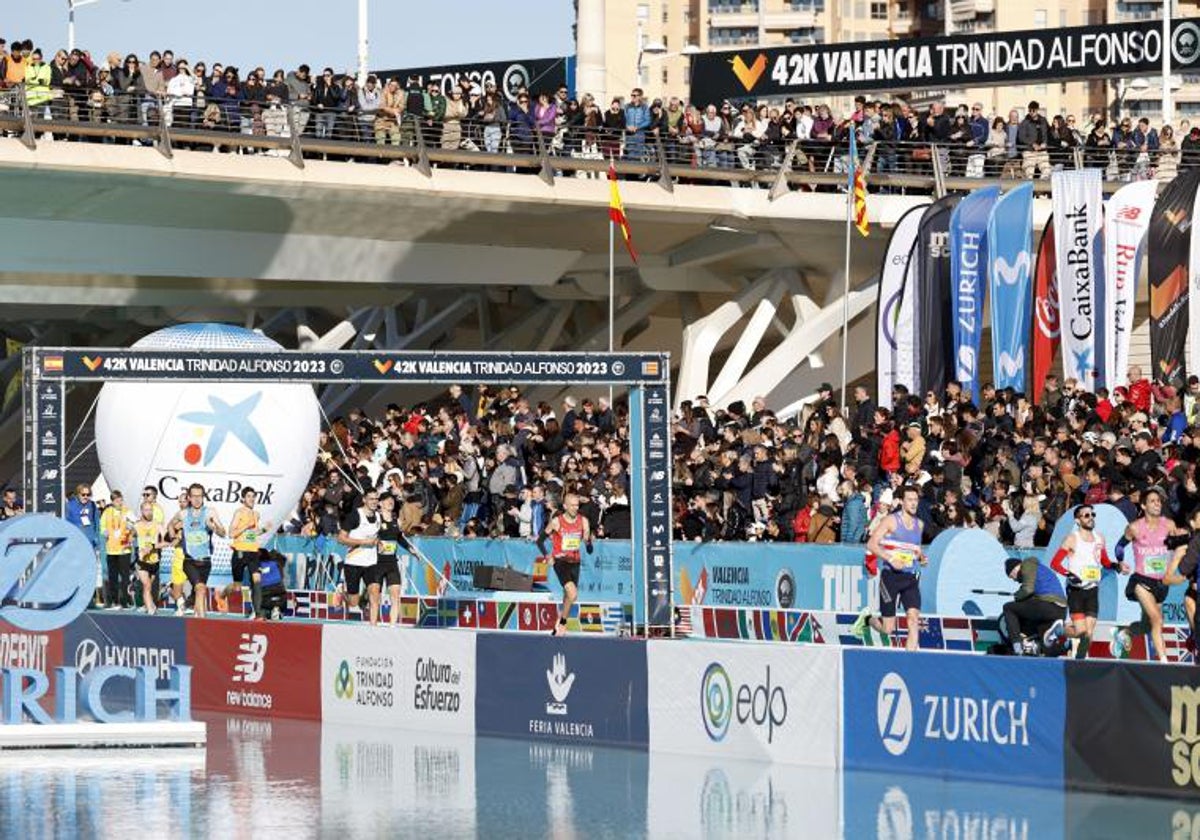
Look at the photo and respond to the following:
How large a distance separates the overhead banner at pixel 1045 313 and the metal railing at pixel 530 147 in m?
5.35

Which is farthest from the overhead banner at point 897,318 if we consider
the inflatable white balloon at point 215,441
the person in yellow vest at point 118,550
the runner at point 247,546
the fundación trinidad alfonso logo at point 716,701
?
the fundación trinidad alfonso logo at point 716,701

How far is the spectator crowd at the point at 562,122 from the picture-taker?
33.2 metres

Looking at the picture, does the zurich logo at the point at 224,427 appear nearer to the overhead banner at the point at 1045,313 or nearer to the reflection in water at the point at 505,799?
the overhead banner at the point at 1045,313

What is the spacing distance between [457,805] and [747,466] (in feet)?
38.9

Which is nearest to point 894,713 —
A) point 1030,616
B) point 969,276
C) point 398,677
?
point 1030,616

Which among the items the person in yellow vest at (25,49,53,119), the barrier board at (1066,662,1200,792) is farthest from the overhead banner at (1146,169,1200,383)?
the person in yellow vest at (25,49,53,119)

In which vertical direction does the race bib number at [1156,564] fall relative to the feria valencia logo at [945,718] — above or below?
above

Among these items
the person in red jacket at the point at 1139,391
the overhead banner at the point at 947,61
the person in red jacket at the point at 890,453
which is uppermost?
the overhead banner at the point at 947,61

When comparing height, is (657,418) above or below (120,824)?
above

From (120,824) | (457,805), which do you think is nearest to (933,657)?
(457,805)

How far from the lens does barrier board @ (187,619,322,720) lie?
20.7 metres

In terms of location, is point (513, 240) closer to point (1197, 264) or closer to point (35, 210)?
point (35, 210)

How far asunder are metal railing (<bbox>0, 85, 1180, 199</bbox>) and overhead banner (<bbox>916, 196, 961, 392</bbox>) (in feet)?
11.5

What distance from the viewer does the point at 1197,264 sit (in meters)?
28.9
